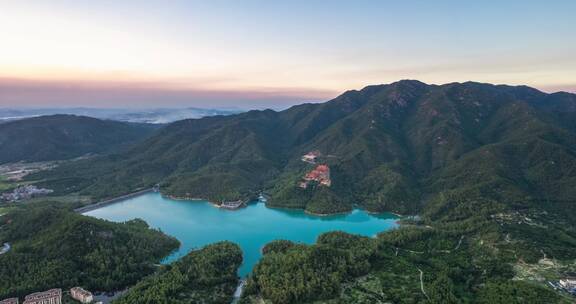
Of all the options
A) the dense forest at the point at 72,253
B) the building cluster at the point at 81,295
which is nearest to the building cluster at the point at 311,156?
the dense forest at the point at 72,253

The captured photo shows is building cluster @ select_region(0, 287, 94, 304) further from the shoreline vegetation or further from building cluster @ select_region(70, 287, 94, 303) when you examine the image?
the shoreline vegetation

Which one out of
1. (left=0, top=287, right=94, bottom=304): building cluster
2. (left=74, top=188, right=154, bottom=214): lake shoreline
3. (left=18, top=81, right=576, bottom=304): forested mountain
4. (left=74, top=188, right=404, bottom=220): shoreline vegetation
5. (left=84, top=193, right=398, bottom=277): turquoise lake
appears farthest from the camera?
(left=74, top=188, right=154, bottom=214): lake shoreline

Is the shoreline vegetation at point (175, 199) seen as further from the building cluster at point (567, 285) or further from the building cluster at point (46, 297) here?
the building cluster at point (46, 297)

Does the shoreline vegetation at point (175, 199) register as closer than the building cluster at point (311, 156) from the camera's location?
Yes

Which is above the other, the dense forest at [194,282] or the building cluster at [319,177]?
the building cluster at [319,177]

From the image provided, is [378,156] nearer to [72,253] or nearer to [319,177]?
[319,177]

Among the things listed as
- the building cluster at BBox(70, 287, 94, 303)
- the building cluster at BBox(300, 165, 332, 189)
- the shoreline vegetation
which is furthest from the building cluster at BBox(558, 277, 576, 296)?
the building cluster at BBox(70, 287, 94, 303)

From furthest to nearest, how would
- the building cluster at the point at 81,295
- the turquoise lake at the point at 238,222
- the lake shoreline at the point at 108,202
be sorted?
the lake shoreline at the point at 108,202 → the turquoise lake at the point at 238,222 → the building cluster at the point at 81,295

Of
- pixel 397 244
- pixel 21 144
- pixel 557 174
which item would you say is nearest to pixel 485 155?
pixel 557 174
